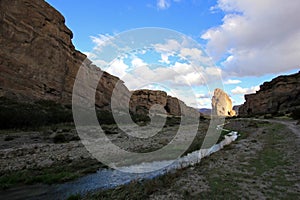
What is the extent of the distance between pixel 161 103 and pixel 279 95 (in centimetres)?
8294

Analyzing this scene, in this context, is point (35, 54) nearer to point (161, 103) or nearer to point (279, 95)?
point (279, 95)

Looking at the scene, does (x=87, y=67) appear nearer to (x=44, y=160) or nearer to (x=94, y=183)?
(x=44, y=160)

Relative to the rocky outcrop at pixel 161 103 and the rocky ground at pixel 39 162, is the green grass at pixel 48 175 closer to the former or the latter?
the rocky ground at pixel 39 162

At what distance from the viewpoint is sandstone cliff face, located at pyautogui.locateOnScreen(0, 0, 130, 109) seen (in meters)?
51.3

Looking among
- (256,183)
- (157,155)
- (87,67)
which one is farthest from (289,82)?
(256,183)

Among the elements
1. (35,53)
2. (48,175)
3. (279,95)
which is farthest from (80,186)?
(279,95)

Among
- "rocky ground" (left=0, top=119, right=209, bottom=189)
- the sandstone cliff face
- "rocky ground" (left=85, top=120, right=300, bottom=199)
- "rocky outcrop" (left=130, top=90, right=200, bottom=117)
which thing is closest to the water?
"rocky ground" (left=0, top=119, right=209, bottom=189)

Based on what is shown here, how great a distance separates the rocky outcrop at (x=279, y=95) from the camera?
303 feet

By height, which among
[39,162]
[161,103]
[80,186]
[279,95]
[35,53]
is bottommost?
[80,186]

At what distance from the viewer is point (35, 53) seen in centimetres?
5800

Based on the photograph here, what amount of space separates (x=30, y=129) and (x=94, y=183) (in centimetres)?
2504

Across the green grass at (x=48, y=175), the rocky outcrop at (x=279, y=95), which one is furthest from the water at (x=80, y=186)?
the rocky outcrop at (x=279, y=95)

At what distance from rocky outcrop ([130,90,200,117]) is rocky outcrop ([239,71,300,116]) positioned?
53.2 metres

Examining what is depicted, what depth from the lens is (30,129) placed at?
32.3 m
